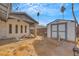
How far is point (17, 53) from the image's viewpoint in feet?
6.42

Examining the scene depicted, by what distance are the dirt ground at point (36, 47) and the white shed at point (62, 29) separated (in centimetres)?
7

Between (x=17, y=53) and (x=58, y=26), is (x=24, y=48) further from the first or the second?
(x=58, y=26)

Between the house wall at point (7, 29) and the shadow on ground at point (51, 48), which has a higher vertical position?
the house wall at point (7, 29)

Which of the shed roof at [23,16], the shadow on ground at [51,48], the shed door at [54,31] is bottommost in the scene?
the shadow on ground at [51,48]

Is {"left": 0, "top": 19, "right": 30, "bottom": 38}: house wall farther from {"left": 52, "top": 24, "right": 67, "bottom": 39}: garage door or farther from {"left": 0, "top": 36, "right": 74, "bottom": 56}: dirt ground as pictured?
{"left": 52, "top": 24, "right": 67, "bottom": 39}: garage door

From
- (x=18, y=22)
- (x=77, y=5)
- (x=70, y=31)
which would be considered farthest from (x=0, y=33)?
(x=77, y=5)

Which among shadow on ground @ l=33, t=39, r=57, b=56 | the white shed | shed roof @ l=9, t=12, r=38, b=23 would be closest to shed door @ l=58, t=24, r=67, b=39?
the white shed

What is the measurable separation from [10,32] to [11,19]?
0.15 metres

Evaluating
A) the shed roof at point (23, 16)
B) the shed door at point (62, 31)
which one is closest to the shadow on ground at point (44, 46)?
the shed door at point (62, 31)

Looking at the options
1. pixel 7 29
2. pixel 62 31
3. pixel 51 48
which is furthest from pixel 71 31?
pixel 7 29

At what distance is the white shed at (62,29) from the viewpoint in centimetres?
200

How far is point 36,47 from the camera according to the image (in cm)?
202

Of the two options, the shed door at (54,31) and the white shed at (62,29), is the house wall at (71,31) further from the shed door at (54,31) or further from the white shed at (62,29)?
the shed door at (54,31)

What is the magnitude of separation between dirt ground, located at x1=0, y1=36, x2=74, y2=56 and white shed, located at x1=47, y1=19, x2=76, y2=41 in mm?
67
